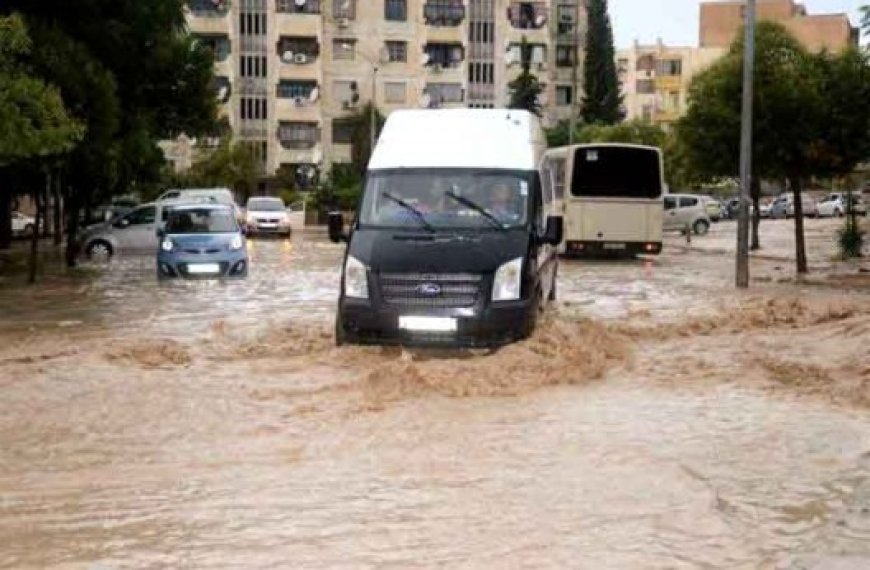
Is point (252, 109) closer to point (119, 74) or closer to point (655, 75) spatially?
point (655, 75)

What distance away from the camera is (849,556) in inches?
243

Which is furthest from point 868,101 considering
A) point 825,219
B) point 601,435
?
point 825,219

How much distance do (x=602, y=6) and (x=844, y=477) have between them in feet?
255

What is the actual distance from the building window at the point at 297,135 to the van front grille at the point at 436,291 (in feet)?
208

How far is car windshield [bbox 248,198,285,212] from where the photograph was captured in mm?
44438

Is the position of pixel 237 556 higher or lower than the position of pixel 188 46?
lower

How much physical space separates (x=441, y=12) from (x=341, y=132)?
9.75 meters

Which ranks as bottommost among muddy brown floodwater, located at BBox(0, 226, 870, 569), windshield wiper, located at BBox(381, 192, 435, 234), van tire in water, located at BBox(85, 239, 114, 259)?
muddy brown floodwater, located at BBox(0, 226, 870, 569)

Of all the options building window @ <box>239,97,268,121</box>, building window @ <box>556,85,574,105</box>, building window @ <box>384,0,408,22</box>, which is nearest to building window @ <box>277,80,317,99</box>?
building window @ <box>239,97,268,121</box>

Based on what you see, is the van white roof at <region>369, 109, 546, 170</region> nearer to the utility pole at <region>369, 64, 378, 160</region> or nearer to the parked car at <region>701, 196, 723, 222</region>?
the parked car at <region>701, 196, 723, 222</region>

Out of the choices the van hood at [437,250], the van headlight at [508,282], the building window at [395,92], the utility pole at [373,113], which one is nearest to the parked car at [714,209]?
the utility pole at [373,113]

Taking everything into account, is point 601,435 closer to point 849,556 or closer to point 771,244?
point 849,556

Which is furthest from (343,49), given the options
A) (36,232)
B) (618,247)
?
(36,232)

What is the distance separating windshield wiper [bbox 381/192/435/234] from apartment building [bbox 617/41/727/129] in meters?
84.8
